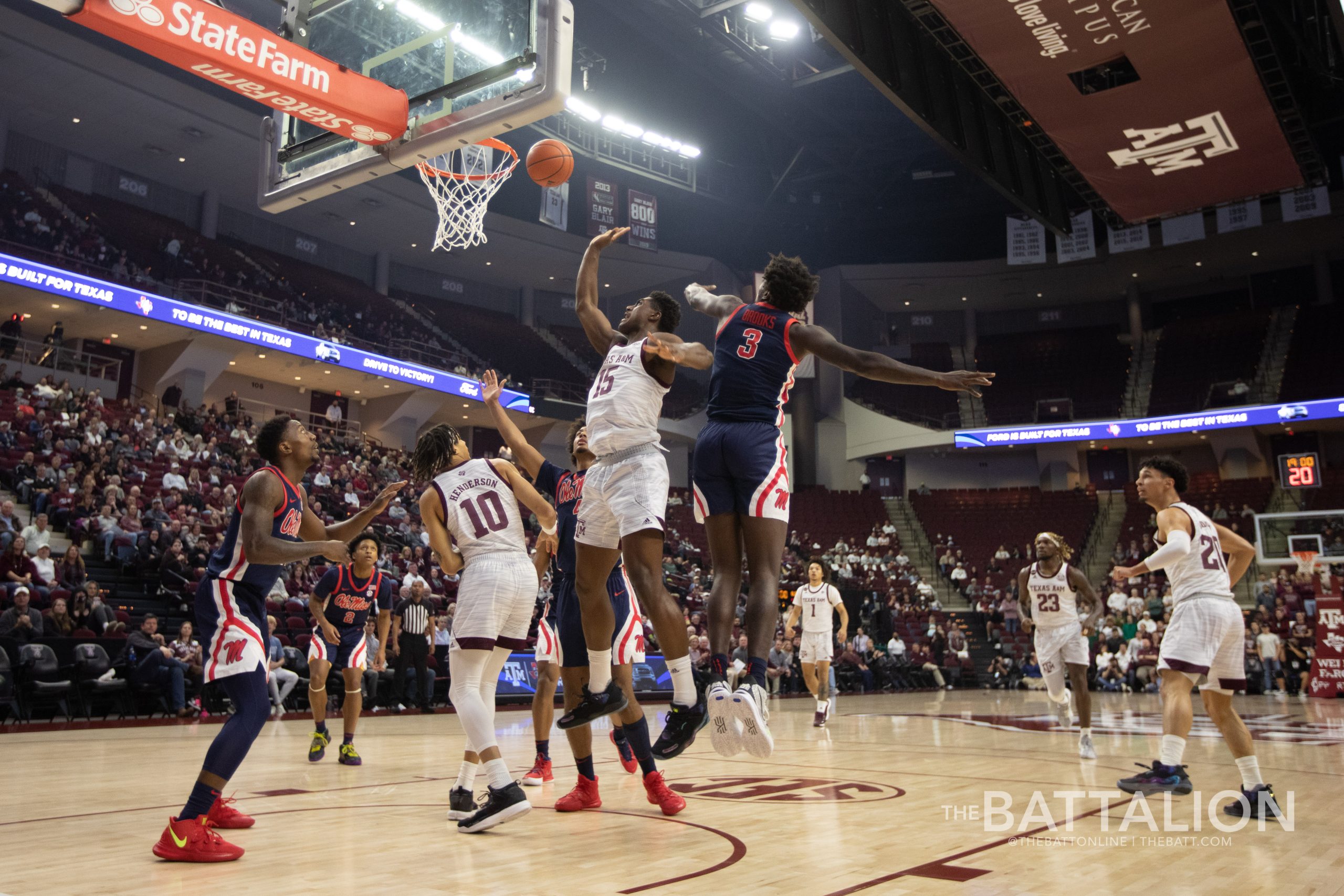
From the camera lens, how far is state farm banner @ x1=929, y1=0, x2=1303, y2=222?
540 inches

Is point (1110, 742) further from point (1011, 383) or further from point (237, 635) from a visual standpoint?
point (1011, 383)

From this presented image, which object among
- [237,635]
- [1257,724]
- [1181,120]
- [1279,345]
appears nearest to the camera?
[237,635]

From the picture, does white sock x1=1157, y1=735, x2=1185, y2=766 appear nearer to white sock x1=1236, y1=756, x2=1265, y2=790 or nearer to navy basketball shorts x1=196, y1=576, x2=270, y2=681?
white sock x1=1236, y1=756, x2=1265, y2=790

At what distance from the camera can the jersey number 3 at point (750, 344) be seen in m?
4.55

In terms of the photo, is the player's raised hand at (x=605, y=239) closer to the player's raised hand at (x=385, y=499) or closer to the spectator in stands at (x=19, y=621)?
the player's raised hand at (x=385, y=499)

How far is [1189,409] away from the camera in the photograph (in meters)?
33.3

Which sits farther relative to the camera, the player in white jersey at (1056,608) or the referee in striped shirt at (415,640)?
the referee in striped shirt at (415,640)

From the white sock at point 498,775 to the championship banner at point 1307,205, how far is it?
30352 millimetres

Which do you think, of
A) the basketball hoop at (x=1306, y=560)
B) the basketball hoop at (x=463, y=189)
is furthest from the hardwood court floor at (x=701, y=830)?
the basketball hoop at (x=1306, y=560)

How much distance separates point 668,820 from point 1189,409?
3391cm

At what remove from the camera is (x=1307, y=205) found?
27656 millimetres

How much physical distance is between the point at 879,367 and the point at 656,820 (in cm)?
268

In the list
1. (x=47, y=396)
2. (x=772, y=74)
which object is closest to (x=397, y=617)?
(x=47, y=396)

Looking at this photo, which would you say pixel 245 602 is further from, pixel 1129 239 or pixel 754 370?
pixel 1129 239
